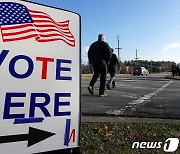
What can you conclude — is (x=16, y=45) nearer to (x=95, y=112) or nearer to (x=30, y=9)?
(x=30, y=9)

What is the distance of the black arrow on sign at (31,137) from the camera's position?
1557mm

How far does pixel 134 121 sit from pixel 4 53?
12.0 ft

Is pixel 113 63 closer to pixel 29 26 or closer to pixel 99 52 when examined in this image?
pixel 99 52

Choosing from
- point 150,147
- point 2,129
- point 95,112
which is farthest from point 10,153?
point 95,112

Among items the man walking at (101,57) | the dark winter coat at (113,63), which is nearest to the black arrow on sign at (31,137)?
the man walking at (101,57)

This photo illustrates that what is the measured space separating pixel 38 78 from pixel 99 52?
23.0 ft

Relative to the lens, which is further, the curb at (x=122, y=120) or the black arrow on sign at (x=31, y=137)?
the curb at (x=122, y=120)

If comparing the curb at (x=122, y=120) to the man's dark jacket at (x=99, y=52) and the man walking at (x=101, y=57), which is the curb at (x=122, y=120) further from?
the man's dark jacket at (x=99, y=52)

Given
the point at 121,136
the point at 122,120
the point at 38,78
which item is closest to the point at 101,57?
the point at 122,120

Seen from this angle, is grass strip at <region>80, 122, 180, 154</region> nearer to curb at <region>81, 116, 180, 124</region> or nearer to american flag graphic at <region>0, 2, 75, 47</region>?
curb at <region>81, 116, 180, 124</region>

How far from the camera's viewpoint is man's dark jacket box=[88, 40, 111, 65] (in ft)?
27.9

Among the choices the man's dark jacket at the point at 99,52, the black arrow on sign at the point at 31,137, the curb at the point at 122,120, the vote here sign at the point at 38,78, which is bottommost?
the curb at the point at 122,120

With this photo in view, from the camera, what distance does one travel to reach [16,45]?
1.58 meters

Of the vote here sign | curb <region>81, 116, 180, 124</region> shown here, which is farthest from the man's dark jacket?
the vote here sign
